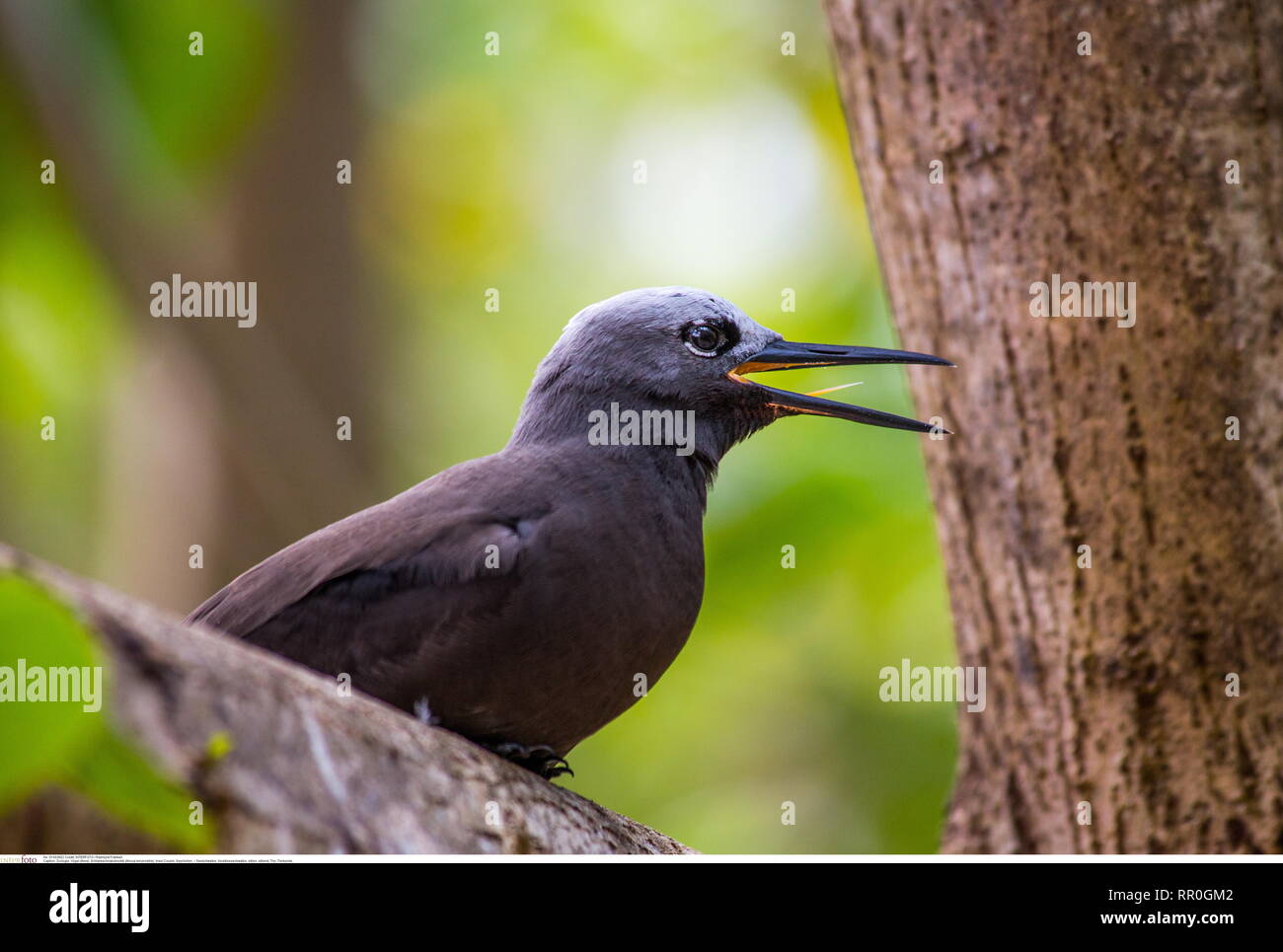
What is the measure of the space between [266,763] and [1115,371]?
8.37ft

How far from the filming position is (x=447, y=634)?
9.76ft

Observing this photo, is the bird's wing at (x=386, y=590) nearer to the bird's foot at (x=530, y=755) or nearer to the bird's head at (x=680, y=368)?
the bird's foot at (x=530, y=755)

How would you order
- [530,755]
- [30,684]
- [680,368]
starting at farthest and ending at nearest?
[680,368]
[530,755]
[30,684]

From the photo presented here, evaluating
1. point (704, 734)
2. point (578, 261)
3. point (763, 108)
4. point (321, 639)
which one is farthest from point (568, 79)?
point (321, 639)

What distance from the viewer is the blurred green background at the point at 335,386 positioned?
496cm

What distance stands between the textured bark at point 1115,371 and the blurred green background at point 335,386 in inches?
64.7

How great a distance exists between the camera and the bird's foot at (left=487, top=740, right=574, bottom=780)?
3121 mm

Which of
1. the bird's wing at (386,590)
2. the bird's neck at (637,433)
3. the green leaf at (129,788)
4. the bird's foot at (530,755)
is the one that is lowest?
the bird's foot at (530,755)

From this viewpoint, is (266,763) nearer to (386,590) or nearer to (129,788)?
(129,788)

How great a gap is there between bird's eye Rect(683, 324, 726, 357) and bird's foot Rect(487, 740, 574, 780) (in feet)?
4.30

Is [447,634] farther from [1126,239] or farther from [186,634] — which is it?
[1126,239]

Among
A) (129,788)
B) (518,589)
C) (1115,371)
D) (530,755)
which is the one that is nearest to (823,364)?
(1115,371)

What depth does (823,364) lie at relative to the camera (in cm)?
395

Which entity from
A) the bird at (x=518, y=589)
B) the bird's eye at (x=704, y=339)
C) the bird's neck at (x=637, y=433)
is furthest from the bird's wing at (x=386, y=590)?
the bird's eye at (x=704, y=339)
